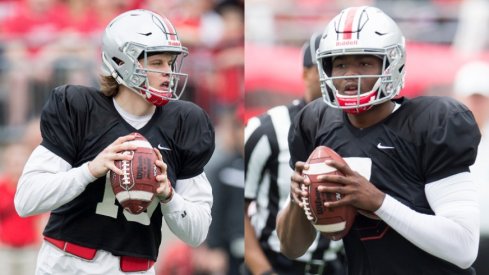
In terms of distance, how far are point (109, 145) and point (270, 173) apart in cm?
161

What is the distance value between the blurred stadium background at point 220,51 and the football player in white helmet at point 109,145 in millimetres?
2676

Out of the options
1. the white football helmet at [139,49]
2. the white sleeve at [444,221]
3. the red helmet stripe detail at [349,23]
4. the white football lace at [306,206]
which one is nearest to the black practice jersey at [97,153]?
the white football helmet at [139,49]

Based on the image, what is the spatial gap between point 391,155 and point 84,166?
86 cm

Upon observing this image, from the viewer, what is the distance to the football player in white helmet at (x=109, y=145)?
270cm

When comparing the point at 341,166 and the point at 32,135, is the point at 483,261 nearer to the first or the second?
the point at 32,135

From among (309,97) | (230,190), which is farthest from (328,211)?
(230,190)

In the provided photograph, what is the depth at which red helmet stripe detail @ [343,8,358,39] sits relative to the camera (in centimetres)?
260

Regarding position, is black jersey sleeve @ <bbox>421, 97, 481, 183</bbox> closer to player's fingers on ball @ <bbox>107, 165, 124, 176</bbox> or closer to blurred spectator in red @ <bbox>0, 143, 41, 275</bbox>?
player's fingers on ball @ <bbox>107, 165, 124, 176</bbox>

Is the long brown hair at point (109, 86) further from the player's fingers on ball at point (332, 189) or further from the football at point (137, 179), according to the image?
the player's fingers on ball at point (332, 189)

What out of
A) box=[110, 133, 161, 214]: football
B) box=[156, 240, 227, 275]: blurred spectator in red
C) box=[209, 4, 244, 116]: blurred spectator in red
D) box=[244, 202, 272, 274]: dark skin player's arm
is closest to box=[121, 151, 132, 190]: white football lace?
box=[110, 133, 161, 214]: football

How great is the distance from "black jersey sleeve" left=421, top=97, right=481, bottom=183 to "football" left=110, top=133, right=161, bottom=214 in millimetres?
755

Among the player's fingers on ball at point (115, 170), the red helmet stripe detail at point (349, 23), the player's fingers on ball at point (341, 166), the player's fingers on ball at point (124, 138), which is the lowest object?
the player's fingers on ball at point (115, 170)

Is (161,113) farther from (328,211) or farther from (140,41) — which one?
(328,211)

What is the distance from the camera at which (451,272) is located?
2.57 metres
